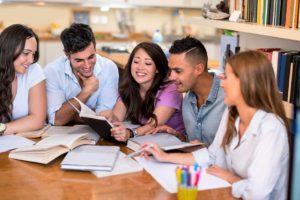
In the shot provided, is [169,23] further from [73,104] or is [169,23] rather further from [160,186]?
[160,186]

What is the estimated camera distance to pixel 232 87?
1416mm

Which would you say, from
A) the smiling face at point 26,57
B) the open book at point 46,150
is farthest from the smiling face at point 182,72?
→ the smiling face at point 26,57

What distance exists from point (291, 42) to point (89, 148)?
4.75 ft

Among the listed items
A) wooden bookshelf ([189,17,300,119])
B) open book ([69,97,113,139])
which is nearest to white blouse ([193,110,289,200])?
wooden bookshelf ([189,17,300,119])

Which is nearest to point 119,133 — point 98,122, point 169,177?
point 98,122

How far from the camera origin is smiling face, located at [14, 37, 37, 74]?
2107 mm

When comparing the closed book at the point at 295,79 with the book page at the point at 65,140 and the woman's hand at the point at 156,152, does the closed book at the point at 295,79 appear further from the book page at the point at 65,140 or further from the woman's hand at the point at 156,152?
the book page at the point at 65,140

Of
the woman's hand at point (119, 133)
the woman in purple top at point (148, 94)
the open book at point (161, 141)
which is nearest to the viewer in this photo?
the open book at point (161, 141)

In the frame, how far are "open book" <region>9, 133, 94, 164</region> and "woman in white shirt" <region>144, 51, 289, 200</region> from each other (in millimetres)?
356

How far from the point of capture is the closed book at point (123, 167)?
1.46 m

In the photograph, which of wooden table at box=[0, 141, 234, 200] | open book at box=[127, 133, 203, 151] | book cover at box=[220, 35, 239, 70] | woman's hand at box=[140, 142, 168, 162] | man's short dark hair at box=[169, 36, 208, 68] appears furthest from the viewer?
book cover at box=[220, 35, 239, 70]

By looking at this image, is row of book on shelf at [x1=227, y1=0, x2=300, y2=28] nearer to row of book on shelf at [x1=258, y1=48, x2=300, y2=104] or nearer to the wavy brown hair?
row of book on shelf at [x1=258, y1=48, x2=300, y2=104]

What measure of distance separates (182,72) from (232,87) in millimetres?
683

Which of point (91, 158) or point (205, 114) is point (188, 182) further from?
point (205, 114)
